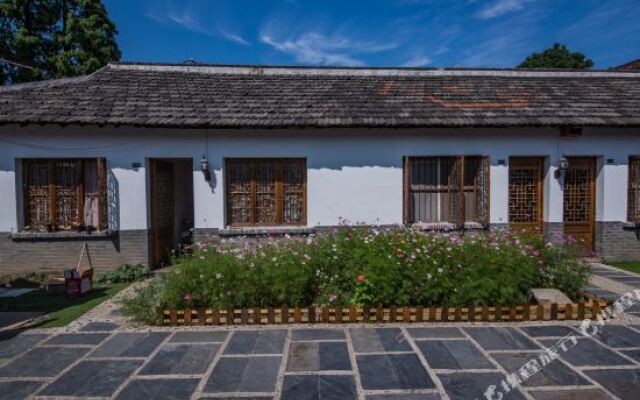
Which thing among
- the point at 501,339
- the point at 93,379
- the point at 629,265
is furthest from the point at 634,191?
Result: the point at 93,379

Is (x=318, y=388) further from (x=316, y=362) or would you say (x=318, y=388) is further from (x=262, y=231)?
(x=262, y=231)

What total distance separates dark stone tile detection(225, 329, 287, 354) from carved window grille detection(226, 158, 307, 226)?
4.12 metres

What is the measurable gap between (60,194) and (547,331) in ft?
32.1

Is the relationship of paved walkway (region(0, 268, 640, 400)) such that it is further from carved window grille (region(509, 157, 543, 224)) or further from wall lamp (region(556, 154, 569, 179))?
wall lamp (region(556, 154, 569, 179))

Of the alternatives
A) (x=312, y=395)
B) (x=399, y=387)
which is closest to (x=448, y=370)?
(x=399, y=387)

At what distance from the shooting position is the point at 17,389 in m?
3.56

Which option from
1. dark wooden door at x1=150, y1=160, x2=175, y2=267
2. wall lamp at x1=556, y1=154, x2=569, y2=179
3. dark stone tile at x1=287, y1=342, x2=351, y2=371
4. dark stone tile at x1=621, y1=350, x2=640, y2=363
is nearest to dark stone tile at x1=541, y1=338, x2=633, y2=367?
dark stone tile at x1=621, y1=350, x2=640, y2=363

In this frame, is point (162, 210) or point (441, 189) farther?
point (162, 210)

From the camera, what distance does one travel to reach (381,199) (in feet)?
28.8

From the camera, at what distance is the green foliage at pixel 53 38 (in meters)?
18.8

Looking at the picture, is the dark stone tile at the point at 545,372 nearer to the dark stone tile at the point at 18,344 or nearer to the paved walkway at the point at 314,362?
the paved walkway at the point at 314,362

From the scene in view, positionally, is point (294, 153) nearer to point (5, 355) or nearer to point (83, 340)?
point (83, 340)

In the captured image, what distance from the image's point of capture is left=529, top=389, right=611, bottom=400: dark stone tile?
3336 millimetres

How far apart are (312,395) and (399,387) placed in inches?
33.3
